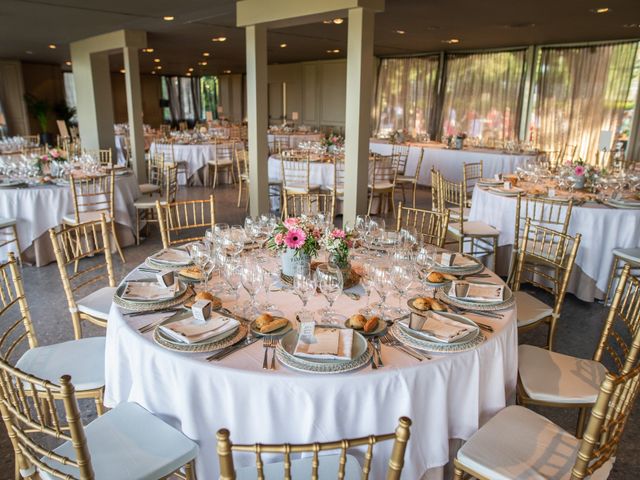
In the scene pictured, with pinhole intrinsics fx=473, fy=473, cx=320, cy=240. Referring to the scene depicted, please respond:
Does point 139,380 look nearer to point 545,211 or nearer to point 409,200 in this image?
point 545,211

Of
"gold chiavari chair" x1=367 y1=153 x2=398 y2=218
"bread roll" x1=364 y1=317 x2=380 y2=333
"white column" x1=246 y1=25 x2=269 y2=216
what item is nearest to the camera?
"bread roll" x1=364 y1=317 x2=380 y2=333

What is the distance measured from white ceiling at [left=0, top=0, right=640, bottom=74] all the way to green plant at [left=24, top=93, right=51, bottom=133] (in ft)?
11.2

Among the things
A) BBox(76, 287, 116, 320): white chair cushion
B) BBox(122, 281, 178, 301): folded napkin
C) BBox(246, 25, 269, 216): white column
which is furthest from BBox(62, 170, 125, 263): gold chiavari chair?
BBox(122, 281, 178, 301): folded napkin

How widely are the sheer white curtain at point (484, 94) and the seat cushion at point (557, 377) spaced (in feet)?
33.4

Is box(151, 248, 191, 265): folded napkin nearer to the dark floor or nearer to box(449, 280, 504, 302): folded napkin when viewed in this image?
the dark floor

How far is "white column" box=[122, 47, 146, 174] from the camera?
879cm

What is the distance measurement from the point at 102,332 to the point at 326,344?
2659 millimetres

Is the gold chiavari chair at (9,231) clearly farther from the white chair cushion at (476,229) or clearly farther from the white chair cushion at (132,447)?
the white chair cushion at (476,229)

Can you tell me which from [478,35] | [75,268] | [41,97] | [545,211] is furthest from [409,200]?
[41,97]

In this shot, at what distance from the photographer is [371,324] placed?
77.7 inches

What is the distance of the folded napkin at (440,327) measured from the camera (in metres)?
1.88

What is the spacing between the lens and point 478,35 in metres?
9.43

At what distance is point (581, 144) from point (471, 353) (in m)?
10.8

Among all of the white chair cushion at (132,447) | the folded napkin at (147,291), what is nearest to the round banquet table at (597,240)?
the folded napkin at (147,291)
